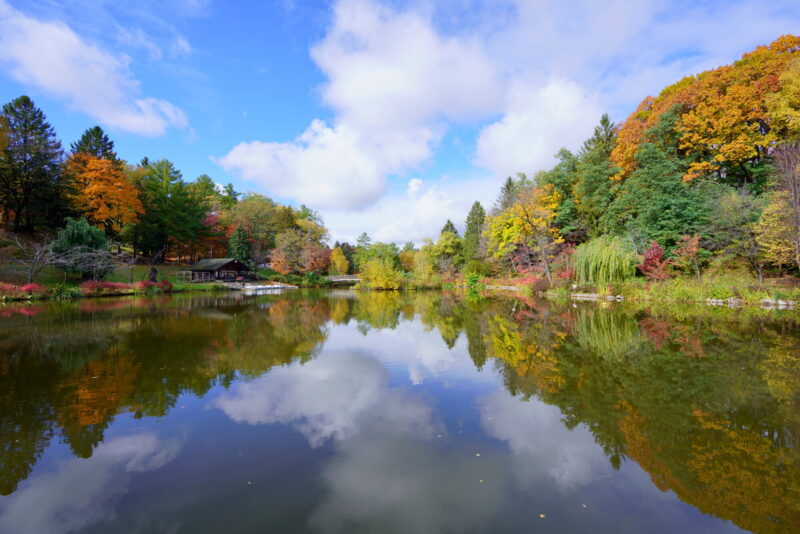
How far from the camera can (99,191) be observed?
29.2 m

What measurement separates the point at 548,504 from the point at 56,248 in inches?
1215

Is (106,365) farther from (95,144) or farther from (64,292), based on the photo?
(95,144)

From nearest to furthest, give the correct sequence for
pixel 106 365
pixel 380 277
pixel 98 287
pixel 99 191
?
pixel 106 365
pixel 98 287
pixel 99 191
pixel 380 277

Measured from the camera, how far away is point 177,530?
2.55 meters

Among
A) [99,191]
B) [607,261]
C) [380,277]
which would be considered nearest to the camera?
[607,261]

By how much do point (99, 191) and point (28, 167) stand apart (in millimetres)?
4510

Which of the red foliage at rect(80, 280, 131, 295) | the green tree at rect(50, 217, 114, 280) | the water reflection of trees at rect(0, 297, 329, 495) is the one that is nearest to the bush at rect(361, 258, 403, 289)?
the red foliage at rect(80, 280, 131, 295)

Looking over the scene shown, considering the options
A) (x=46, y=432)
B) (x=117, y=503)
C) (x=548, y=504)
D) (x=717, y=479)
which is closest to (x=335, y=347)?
(x=46, y=432)

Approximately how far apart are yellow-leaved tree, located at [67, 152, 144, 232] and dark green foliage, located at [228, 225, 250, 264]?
11.2 metres

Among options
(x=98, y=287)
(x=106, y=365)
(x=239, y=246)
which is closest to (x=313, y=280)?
(x=239, y=246)

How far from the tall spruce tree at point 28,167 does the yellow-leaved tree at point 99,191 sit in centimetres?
133

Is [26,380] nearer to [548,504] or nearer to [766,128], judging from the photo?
[548,504]

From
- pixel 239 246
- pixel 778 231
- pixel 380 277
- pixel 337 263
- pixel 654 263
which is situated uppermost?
pixel 239 246

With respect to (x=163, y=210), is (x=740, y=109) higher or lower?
higher
